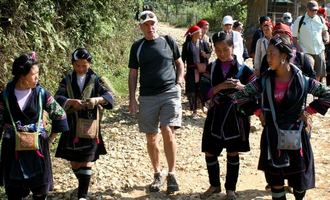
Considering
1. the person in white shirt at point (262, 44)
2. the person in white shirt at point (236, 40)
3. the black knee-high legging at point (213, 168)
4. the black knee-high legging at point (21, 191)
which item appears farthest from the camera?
the person in white shirt at point (236, 40)

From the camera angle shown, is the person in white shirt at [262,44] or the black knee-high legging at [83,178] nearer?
the black knee-high legging at [83,178]

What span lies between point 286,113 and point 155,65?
1645 millimetres

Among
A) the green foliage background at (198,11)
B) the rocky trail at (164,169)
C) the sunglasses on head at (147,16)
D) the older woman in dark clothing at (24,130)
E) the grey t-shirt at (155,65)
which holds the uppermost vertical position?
the green foliage background at (198,11)

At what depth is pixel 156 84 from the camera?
549 cm

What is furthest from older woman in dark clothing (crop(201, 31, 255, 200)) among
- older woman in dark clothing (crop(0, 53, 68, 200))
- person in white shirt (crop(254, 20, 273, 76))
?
person in white shirt (crop(254, 20, 273, 76))

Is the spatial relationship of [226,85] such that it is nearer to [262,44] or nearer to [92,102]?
[92,102]

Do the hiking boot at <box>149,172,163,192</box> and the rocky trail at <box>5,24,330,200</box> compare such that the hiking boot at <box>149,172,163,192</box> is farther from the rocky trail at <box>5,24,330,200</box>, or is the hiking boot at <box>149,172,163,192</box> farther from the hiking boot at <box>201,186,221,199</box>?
the hiking boot at <box>201,186,221,199</box>

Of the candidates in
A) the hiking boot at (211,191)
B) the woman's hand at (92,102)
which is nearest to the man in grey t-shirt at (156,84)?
the hiking boot at (211,191)

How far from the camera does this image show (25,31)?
7969 millimetres

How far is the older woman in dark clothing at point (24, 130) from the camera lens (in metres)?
4.43

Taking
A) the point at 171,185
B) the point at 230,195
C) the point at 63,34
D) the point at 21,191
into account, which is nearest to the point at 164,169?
the point at 171,185

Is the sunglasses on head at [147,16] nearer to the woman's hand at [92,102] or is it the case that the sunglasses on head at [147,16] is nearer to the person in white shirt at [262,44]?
the woman's hand at [92,102]

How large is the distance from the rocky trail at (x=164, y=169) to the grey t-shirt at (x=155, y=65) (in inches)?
47.1

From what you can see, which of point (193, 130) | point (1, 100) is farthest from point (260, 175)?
point (1, 100)
